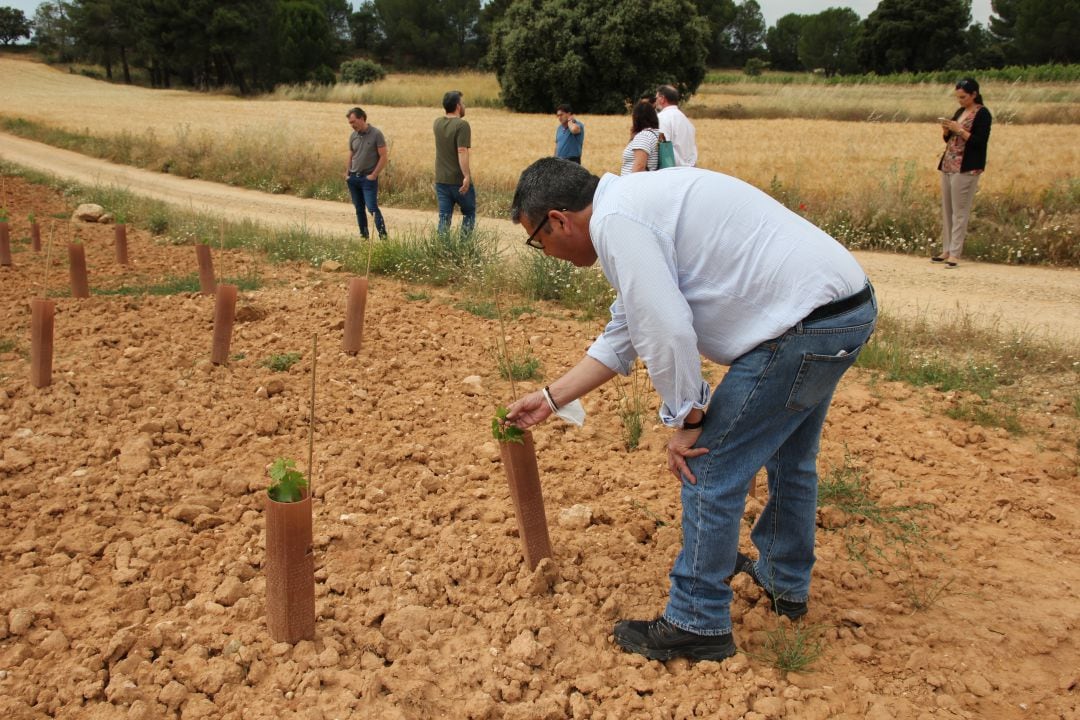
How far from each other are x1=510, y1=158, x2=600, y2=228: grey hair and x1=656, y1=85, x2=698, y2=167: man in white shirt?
5.70 m

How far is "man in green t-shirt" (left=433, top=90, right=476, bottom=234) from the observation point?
9.11 metres

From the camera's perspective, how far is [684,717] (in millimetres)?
2531

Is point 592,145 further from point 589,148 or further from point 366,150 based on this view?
point 366,150

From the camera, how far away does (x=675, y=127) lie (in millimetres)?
7988

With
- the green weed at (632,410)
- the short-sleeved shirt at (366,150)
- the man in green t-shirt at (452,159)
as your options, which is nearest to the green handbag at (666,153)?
the man in green t-shirt at (452,159)

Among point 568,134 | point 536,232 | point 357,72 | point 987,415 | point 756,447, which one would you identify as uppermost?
point 357,72

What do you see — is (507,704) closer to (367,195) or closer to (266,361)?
(266,361)

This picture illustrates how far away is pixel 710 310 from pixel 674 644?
1066mm

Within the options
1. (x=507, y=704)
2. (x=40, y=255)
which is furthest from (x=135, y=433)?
(x=40, y=255)

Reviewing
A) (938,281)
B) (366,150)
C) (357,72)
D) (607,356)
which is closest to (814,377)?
(607,356)

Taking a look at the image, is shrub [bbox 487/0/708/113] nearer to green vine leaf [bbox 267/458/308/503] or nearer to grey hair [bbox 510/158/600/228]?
grey hair [bbox 510/158/600/228]

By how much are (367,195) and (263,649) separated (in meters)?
8.05

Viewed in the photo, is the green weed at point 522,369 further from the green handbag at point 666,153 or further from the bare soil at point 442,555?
the green handbag at point 666,153

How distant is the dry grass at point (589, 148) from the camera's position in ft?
41.7
